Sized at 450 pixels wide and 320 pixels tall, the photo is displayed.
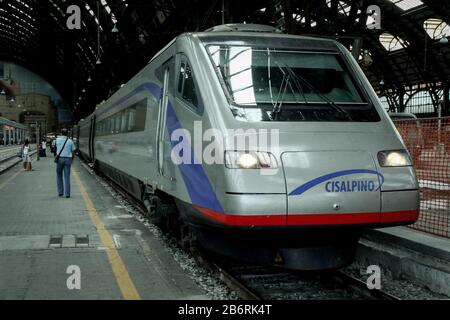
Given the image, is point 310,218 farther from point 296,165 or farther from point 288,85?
point 288,85

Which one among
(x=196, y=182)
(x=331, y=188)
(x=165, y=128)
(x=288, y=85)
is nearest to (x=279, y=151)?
(x=331, y=188)

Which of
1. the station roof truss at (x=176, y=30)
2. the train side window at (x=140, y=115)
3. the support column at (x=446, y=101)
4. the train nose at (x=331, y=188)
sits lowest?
the train nose at (x=331, y=188)

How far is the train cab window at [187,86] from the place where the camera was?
5.68 meters

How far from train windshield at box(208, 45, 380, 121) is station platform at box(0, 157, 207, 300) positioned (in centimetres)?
187

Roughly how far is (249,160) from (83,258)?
2.72 meters

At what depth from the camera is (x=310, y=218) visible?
4.71 metres

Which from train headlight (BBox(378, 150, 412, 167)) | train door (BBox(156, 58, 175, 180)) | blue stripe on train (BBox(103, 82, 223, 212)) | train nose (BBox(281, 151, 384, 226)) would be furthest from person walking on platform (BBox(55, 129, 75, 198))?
train headlight (BBox(378, 150, 412, 167))

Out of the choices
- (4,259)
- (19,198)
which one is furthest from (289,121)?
(19,198)

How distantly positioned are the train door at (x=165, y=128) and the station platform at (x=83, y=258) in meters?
1.06

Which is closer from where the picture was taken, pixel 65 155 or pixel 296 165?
pixel 296 165

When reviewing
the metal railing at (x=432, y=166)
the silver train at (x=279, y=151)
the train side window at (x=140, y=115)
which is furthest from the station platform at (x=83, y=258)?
the metal railing at (x=432, y=166)

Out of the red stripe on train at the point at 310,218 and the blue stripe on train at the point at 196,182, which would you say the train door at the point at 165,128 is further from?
the red stripe on train at the point at 310,218

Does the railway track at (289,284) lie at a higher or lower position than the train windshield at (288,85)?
lower

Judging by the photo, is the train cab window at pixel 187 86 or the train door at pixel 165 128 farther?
the train door at pixel 165 128
